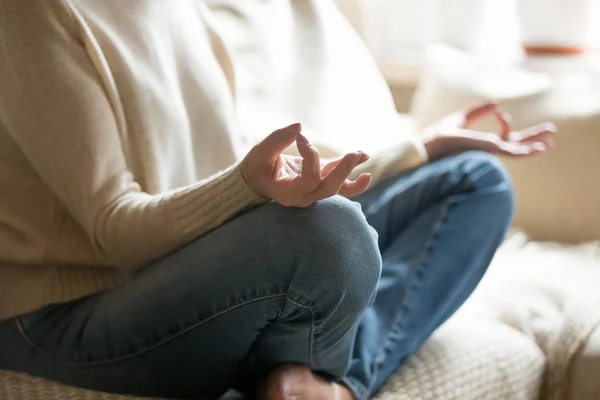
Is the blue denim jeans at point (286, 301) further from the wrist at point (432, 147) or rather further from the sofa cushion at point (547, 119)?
the sofa cushion at point (547, 119)

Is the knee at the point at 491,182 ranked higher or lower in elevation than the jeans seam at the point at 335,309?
lower

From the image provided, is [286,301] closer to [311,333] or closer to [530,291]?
[311,333]

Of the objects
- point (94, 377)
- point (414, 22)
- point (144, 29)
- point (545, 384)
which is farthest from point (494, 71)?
point (94, 377)

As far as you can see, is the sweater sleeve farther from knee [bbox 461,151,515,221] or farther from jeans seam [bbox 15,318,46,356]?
knee [bbox 461,151,515,221]

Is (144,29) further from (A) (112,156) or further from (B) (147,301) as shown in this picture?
(B) (147,301)

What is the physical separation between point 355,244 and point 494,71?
3.08 ft

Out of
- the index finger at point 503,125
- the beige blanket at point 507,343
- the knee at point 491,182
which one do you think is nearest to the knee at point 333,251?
the beige blanket at point 507,343

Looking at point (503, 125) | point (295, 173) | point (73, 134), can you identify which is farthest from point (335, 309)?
point (503, 125)

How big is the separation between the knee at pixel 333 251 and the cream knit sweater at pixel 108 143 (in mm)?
75

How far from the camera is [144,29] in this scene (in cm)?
104

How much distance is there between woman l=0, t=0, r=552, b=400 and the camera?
832 millimetres

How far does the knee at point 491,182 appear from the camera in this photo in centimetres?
→ 113

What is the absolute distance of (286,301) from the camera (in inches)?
32.9

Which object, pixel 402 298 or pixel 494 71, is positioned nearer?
pixel 402 298
